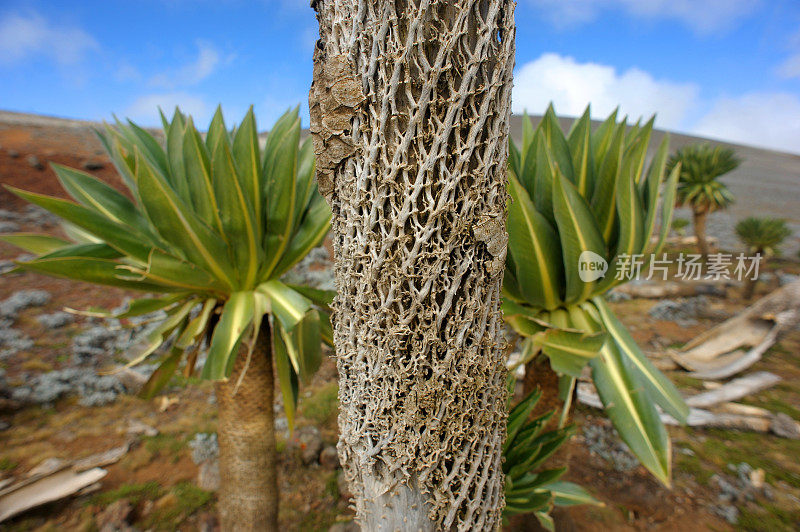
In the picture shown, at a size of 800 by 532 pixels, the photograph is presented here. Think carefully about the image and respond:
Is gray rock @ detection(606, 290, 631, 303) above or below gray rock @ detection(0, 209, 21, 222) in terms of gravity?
below

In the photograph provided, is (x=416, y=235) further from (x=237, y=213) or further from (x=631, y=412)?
(x=631, y=412)

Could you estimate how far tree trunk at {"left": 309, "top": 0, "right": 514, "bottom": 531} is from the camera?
0.91 meters

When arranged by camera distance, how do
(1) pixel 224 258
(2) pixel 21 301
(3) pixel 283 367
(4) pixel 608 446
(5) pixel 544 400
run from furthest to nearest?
(2) pixel 21 301
(4) pixel 608 446
(5) pixel 544 400
(3) pixel 283 367
(1) pixel 224 258

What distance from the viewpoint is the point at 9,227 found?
6.20m

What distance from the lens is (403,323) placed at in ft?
3.21

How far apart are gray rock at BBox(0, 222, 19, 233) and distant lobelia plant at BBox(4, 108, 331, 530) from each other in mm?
5152

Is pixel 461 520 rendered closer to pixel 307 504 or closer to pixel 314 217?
pixel 314 217

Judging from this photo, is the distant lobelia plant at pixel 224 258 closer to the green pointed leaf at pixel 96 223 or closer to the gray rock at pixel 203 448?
the green pointed leaf at pixel 96 223

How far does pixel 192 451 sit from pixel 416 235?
3.28m

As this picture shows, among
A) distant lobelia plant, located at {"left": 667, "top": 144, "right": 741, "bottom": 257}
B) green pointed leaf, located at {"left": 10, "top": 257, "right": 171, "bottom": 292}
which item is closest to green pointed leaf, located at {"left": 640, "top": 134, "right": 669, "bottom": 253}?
green pointed leaf, located at {"left": 10, "top": 257, "right": 171, "bottom": 292}

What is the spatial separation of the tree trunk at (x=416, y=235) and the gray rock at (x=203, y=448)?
2657 millimetres

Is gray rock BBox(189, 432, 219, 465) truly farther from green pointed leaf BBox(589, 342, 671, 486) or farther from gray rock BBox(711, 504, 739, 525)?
gray rock BBox(711, 504, 739, 525)

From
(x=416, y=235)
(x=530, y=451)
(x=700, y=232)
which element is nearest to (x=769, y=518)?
(x=530, y=451)

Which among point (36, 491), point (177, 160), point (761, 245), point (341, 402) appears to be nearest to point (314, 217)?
point (177, 160)
